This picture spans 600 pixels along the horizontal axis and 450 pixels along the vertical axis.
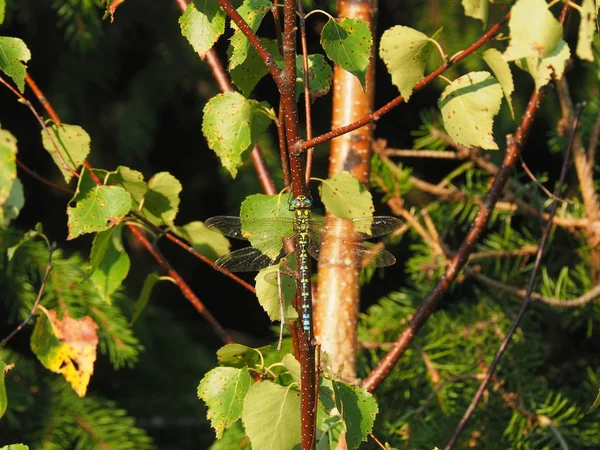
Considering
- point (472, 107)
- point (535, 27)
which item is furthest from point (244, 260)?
point (535, 27)

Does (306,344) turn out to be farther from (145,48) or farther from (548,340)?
(145,48)

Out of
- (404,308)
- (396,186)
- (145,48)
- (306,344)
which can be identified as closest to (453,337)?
(404,308)

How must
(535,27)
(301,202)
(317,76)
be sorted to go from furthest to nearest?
(317,76) < (301,202) < (535,27)

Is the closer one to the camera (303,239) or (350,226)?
(303,239)

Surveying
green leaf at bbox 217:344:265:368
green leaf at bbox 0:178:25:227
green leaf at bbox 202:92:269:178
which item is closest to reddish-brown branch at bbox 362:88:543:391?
green leaf at bbox 217:344:265:368

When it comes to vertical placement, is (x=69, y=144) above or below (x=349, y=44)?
below

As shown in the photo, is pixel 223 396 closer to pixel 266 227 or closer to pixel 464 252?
pixel 266 227

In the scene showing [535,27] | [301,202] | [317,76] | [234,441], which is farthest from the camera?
[234,441]

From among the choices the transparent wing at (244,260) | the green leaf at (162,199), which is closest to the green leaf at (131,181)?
the green leaf at (162,199)
